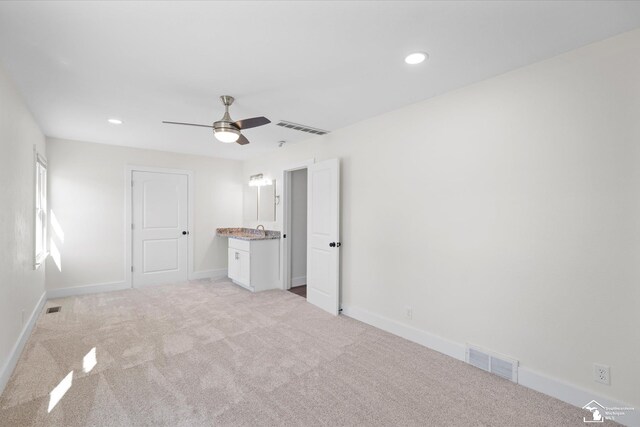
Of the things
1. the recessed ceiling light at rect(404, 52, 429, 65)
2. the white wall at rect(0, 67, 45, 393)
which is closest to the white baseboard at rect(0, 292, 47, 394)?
the white wall at rect(0, 67, 45, 393)

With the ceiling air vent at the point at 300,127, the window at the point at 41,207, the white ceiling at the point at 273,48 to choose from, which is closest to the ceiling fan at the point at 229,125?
the white ceiling at the point at 273,48

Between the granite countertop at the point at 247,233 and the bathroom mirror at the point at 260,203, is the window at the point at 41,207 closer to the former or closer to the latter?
the granite countertop at the point at 247,233

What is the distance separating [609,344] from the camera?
1981 mm

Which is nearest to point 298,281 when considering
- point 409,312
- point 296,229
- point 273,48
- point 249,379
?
point 296,229

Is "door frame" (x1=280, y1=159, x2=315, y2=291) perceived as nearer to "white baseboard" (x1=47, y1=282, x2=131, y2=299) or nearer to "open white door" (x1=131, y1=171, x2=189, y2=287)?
"open white door" (x1=131, y1=171, x2=189, y2=287)

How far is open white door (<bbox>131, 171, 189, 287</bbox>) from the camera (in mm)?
5223

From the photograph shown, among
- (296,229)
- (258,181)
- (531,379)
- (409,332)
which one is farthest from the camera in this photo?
(258,181)

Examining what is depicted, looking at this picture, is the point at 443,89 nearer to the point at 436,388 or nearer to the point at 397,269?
the point at 397,269

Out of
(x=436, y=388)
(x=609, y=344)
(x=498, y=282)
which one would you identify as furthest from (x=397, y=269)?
→ (x=609, y=344)

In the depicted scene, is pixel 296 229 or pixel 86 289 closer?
pixel 86 289

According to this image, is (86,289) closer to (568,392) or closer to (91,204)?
(91,204)

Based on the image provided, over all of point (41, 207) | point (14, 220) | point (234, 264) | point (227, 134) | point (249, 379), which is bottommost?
point (249, 379)

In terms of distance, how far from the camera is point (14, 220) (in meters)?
2.65

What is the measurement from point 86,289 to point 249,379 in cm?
397
